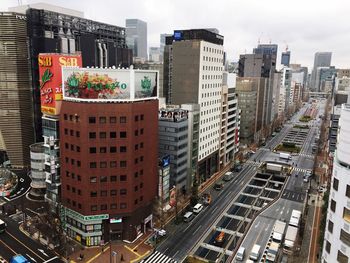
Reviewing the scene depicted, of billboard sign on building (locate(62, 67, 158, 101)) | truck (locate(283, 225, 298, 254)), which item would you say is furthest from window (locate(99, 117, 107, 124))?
truck (locate(283, 225, 298, 254))

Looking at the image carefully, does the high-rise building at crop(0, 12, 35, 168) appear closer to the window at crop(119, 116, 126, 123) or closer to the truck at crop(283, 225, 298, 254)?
the window at crop(119, 116, 126, 123)

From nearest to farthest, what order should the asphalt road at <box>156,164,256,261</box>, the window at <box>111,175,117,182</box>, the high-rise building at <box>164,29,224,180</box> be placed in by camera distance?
the asphalt road at <box>156,164,256,261</box> < the window at <box>111,175,117,182</box> < the high-rise building at <box>164,29,224,180</box>

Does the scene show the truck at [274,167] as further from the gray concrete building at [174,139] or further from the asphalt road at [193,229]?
the gray concrete building at [174,139]

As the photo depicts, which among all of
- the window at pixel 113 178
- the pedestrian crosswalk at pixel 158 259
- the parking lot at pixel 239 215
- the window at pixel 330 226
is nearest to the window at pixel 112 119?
the window at pixel 113 178

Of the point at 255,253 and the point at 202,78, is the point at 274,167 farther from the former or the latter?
the point at 255,253

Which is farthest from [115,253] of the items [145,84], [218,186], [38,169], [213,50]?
[213,50]

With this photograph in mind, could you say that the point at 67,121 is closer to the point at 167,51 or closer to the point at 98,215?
the point at 98,215

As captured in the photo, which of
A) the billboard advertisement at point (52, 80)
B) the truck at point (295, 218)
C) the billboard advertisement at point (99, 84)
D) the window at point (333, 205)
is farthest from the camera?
the truck at point (295, 218)
